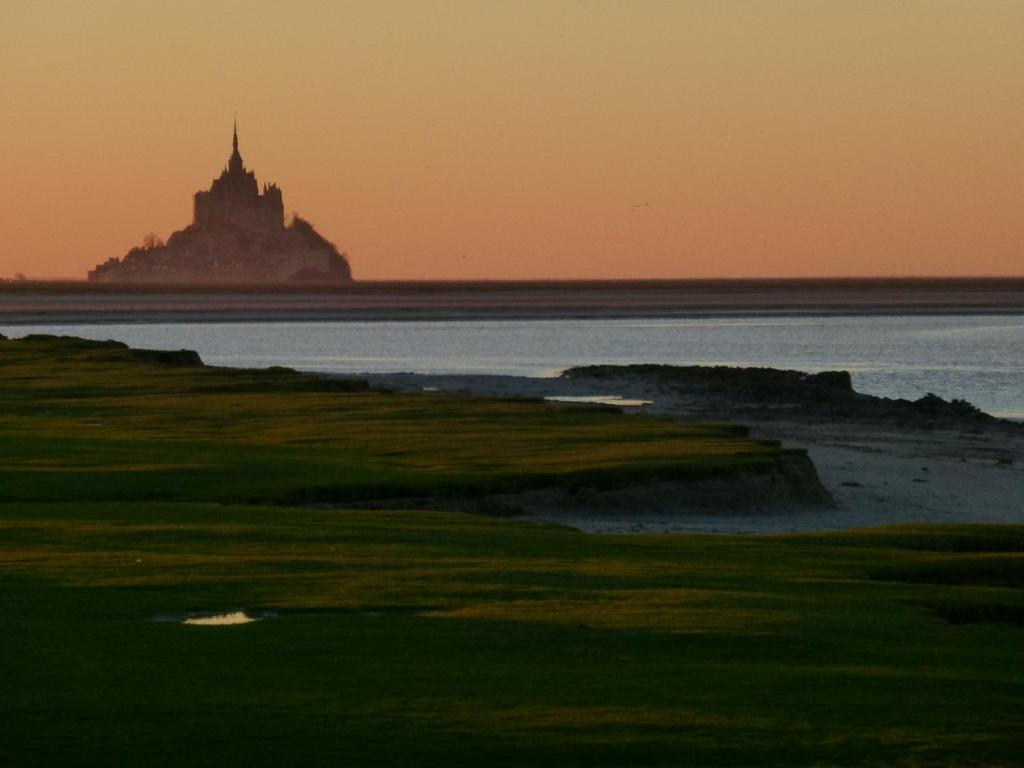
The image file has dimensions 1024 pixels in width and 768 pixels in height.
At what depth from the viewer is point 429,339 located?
373 feet

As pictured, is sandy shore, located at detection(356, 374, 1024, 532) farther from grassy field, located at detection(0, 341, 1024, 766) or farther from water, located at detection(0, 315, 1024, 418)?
water, located at detection(0, 315, 1024, 418)

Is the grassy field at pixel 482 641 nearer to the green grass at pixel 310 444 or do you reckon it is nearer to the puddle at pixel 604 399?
the green grass at pixel 310 444

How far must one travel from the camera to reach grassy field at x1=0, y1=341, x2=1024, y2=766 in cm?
1002

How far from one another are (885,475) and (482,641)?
2462cm

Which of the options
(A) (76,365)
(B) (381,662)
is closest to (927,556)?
(B) (381,662)

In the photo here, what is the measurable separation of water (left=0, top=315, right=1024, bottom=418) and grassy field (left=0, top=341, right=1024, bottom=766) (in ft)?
135

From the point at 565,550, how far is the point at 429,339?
95986mm

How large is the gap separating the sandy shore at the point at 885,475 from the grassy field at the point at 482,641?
6.94 meters

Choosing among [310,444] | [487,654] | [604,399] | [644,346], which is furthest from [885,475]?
[644,346]

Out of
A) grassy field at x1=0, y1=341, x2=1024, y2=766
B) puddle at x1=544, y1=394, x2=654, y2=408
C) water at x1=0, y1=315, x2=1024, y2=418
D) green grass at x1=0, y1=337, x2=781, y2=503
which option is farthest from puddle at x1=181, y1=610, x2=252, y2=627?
water at x1=0, y1=315, x2=1024, y2=418

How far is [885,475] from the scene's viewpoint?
118 ft

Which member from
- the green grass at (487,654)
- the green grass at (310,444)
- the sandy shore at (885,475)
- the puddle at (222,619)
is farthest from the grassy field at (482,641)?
the sandy shore at (885,475)

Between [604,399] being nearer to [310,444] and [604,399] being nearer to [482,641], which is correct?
[310,444]

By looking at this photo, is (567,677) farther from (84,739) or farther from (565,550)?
(565,550)
